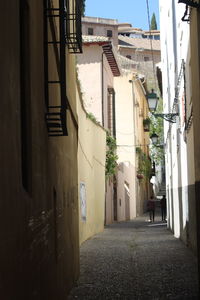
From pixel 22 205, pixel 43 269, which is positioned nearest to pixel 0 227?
pixel 22 205

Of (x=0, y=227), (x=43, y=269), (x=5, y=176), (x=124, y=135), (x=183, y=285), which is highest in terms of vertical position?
(x=124, y=135)

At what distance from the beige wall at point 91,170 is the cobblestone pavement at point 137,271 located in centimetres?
198

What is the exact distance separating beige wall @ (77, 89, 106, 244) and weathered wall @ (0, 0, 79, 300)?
34.0 ft

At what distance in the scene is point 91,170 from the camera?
995 inches

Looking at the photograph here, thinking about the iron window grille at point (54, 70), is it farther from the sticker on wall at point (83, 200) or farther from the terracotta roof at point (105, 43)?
the terracotta roof at point (105, 43)

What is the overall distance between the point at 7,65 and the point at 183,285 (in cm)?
726

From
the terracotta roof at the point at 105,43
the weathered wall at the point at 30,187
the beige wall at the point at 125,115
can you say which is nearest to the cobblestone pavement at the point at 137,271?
the weathered wall at the point at 30,187

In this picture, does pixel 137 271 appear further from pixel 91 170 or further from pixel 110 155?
pixel 110 155

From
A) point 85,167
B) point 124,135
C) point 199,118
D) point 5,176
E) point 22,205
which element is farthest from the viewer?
point 124,135

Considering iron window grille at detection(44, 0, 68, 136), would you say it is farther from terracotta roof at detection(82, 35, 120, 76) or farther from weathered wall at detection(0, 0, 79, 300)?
terracotta roof at detection(82, 35, 120, 76)

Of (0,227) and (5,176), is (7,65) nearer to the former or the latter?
(5,176)

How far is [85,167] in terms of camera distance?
2303 cm

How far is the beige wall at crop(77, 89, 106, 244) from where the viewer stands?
21.3 metres

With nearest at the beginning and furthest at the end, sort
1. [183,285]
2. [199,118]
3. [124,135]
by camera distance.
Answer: [199,118] → [183,285] → [124,135]
